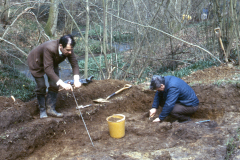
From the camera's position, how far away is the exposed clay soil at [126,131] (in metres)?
3.39

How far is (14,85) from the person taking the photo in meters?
8.36

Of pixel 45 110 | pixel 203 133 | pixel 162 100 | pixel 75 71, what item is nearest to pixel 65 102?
pixel 45 110

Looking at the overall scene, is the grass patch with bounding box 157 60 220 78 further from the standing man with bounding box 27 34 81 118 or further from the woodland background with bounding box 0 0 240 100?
the standing man with bounding box 27 34 81 118

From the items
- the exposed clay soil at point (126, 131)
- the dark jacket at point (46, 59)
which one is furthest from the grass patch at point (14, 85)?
the dark jacket at point (46, 59)

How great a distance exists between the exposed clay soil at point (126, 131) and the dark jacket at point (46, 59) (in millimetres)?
899

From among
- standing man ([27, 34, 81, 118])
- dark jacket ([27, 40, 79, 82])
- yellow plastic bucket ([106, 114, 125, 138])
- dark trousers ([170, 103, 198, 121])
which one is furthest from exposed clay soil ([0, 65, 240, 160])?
dark jacket ([27, 40, 79, 82])

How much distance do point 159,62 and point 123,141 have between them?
6.44 meters

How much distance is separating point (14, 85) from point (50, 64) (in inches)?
214

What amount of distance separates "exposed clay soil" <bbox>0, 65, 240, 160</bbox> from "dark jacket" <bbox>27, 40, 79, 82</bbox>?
2.95ft

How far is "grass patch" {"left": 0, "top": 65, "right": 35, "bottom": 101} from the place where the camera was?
→ 798 cm

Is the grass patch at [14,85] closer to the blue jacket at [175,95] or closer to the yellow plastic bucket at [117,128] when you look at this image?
the yellow plastic bucket at [117,128]

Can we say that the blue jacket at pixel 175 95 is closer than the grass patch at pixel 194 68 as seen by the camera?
Yes

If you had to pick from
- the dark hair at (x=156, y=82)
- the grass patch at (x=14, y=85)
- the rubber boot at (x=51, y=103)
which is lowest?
the grass patch at (x=14, y=85)

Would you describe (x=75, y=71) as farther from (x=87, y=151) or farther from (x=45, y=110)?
(x=87, y=151)
